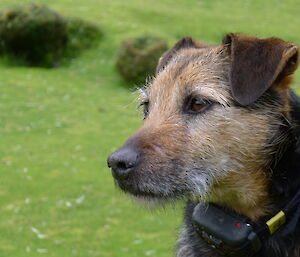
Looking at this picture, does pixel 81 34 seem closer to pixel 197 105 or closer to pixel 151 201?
pixel 197 105

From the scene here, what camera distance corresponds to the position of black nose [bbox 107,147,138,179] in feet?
14.5

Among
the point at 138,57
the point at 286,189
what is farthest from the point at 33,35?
the point at 286,189

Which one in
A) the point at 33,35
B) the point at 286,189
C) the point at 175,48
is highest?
the point at 175,48

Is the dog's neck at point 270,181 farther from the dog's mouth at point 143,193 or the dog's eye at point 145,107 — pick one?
the dog's eye at point 145,107

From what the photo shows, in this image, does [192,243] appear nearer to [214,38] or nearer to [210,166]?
[210,166]

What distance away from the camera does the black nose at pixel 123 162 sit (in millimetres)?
4422

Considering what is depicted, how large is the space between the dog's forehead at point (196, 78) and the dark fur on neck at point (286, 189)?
0.50 metres

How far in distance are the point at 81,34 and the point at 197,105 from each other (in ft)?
61.7

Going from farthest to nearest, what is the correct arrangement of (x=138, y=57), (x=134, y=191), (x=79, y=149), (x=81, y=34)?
1. (x=81, y=34)
2. (x=138, y=57)
3. (x=79, y=149)
4. (x=134, y=191)

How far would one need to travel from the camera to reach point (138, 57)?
61.8 ft

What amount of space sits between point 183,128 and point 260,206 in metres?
0.79

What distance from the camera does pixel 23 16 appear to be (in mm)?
20203

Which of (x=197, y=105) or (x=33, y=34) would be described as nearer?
(x=197, y=105)

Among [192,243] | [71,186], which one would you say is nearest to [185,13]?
[71,186]
